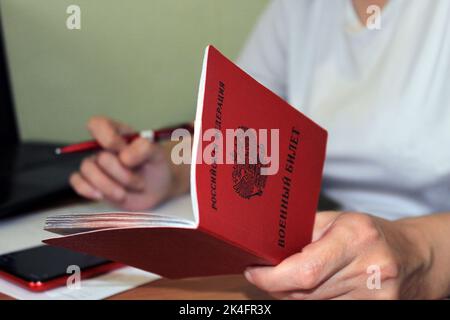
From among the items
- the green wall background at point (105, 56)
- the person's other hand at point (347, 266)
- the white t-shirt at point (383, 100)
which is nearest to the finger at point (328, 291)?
the person's other hand at point (347, 266)

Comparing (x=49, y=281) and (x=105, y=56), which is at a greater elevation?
(x=105, y=56)

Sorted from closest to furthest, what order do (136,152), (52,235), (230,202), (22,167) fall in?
1. (230,202)
2. (52,235)
3. (136,152)
4. (22,167)

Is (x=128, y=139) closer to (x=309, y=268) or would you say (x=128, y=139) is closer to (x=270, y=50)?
(x=270, y=50)

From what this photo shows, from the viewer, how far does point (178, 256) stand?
1.71 ft

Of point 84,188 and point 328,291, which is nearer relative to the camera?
point 328,291

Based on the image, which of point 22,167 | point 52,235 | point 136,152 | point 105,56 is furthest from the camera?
point 105,56

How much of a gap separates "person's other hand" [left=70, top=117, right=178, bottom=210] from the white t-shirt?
25cm

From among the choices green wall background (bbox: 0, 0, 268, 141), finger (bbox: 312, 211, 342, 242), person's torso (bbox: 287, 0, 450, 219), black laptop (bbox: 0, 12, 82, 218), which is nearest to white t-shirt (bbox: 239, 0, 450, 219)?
person's torso (bbox: 287, 0, 450, 219)

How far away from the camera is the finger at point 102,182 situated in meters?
0.88

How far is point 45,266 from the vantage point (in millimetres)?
646

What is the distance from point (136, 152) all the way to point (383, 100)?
1.14 feet

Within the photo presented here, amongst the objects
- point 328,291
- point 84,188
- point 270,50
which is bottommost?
point 328,291

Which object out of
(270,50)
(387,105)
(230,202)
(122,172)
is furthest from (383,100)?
(230,202)
